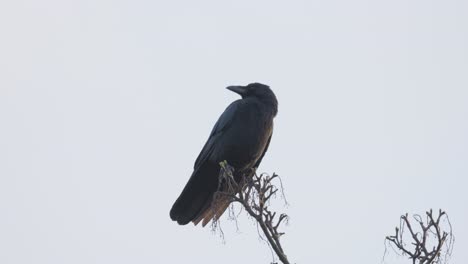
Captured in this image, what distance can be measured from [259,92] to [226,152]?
1107 millimetres

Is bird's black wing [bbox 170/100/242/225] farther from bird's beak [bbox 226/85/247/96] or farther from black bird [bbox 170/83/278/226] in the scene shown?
bird's beak [bbox 226/85/247/96]

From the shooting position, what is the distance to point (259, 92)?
9.85 meters

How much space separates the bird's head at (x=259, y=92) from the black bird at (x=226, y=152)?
0.11 m

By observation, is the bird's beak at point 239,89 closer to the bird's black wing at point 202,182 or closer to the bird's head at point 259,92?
the bird's head at point 259,92

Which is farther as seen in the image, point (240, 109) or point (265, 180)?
point (240, 109)

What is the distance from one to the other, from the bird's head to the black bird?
110 millimetres

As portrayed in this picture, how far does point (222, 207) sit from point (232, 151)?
1467mm

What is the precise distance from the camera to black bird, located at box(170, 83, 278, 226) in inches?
352

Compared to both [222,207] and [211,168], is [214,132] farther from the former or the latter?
[222,207]

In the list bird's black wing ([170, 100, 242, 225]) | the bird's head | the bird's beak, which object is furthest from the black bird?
the bird's beak

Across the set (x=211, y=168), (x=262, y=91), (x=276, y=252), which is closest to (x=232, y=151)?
(x=211, y=168)

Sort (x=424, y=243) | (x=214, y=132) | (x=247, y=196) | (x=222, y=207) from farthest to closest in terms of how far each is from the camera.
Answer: (x=214, y=132), (x=222, y=207), (x=247, y=196), (x=424, y=243)

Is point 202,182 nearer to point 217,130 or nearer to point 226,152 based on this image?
point 226,152

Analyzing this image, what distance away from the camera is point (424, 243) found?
508cm
